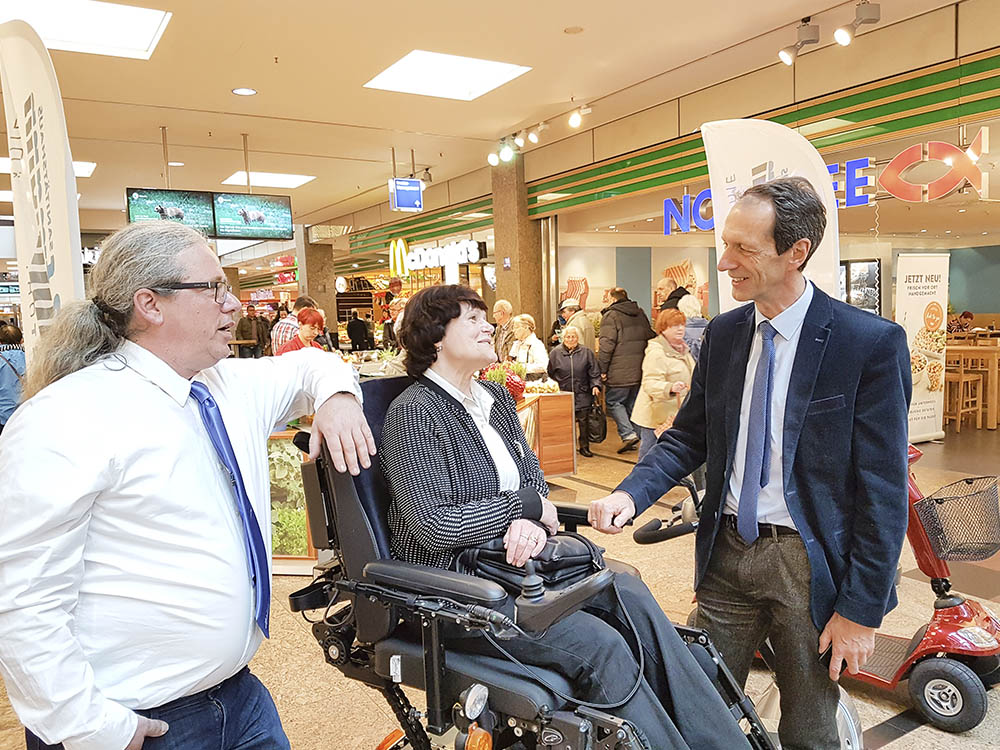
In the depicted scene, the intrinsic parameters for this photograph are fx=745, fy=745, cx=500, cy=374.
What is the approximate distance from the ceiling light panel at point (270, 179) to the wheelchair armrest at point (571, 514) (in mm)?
10353

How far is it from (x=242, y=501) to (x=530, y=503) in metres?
0.88

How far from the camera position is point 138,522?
1208mm

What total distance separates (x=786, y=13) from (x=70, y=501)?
19.4ft

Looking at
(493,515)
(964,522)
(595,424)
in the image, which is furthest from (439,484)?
(595,424)

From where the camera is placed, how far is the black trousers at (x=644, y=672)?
61.8 inches

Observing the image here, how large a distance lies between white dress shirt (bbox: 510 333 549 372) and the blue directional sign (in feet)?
10.3

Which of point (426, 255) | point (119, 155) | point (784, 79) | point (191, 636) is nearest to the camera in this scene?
point (191, 636)

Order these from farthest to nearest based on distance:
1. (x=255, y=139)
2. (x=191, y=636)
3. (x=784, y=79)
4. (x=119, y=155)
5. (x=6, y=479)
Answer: (x=119, y=155) < (x=255, y=139) < (x=784, y=79) < (x=191, y=636) < (x=6, y=479)

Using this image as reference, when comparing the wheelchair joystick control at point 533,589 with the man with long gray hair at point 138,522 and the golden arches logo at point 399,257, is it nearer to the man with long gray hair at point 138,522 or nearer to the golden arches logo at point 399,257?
the man with long gray hair at point 138,522

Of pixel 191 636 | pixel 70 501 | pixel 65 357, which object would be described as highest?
→ pixel 65 357

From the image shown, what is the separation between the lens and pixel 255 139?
898 cm

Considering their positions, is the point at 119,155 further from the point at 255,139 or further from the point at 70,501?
the point at 70,501

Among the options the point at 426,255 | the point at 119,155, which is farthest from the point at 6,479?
the point at 426,255

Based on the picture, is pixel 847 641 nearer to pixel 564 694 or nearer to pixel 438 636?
pixel 564 694
